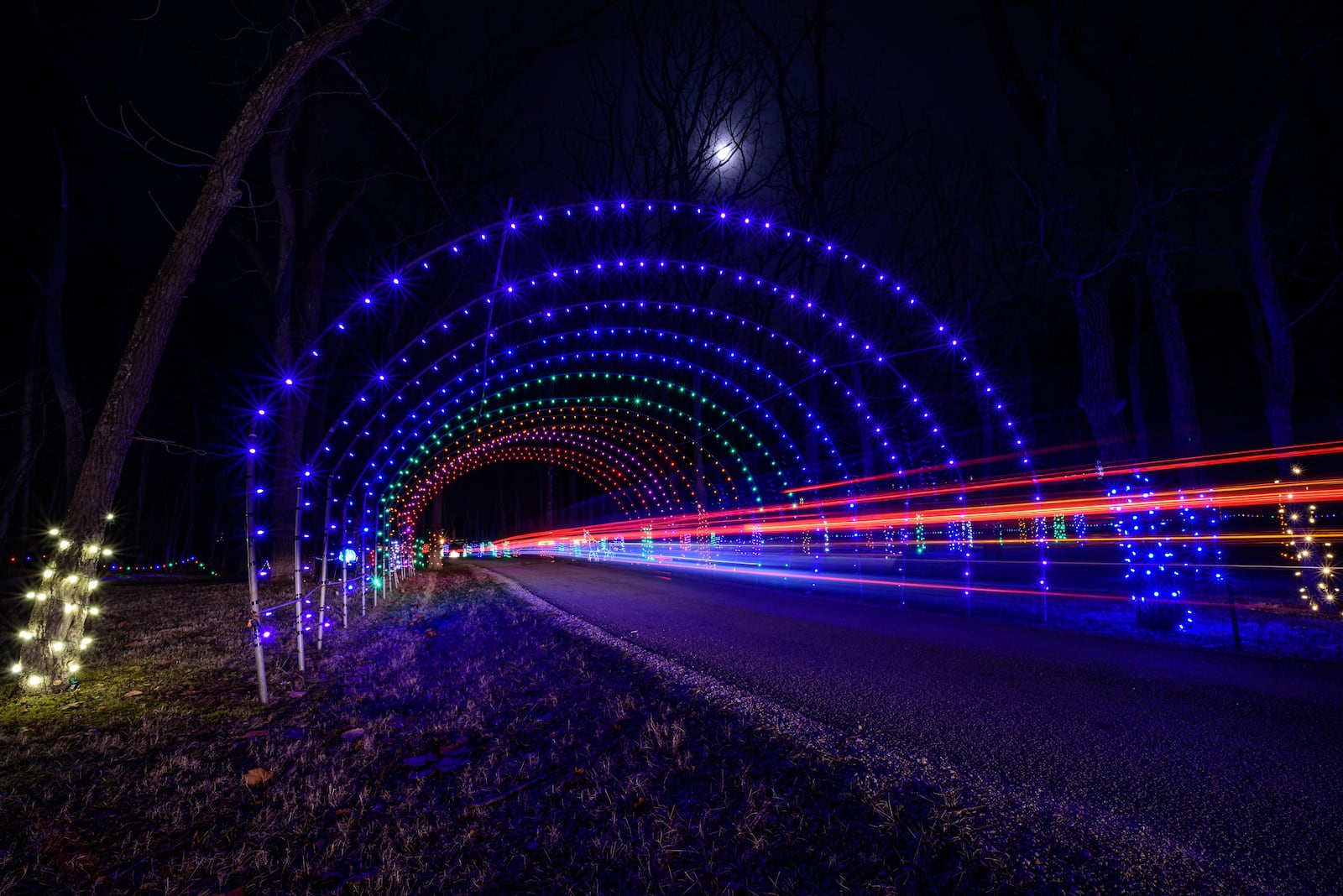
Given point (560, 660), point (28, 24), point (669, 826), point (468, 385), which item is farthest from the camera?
point (468, 385)

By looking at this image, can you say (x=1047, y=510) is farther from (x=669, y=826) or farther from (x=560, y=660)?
(x=669, y=826)

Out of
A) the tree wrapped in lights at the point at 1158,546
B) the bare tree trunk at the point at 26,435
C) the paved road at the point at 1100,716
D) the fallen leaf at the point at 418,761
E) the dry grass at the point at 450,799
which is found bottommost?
the paved road at the point at 1100,716

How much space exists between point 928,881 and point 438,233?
2019 cm

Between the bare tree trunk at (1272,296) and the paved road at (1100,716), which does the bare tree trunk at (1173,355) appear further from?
the paved road at (1100,716)

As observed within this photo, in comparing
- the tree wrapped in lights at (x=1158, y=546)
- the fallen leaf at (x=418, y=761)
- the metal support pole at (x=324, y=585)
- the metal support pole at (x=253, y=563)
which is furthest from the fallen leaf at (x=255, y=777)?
the tree wrapped in lights at (x=1158, y=546)

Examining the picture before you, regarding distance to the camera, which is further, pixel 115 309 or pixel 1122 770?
pixel 115 309

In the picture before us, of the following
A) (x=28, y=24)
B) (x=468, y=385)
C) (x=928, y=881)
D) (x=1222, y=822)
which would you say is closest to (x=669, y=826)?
(x=928, y=881)

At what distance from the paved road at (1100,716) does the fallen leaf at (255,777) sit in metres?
3.51

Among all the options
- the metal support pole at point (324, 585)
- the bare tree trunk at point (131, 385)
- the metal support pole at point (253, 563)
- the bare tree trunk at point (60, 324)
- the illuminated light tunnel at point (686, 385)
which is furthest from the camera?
the illuminated light tunnel at point (686, 385)

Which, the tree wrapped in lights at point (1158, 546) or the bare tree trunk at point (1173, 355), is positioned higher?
the bare tree trunk at point (1173, 355)

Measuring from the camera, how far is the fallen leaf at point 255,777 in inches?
151

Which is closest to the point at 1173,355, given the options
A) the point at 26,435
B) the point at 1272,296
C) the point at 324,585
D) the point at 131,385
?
the point at 1272,296

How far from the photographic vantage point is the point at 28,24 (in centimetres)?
1071

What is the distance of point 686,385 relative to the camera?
25.0 m
